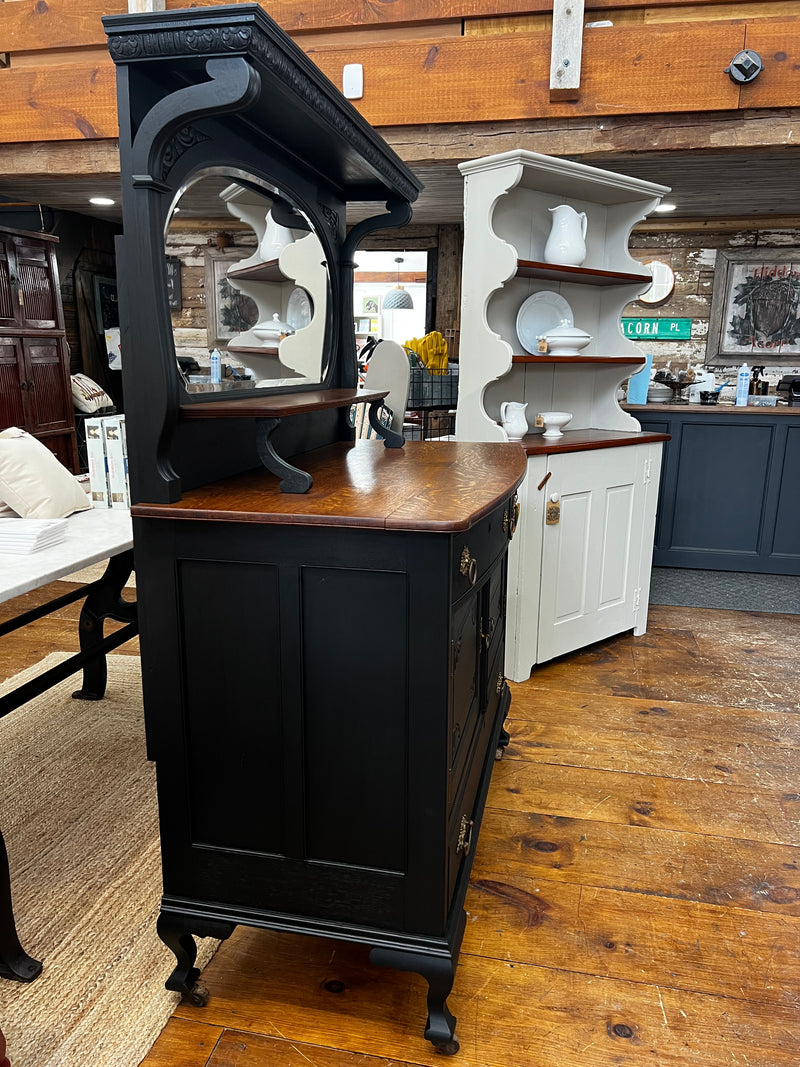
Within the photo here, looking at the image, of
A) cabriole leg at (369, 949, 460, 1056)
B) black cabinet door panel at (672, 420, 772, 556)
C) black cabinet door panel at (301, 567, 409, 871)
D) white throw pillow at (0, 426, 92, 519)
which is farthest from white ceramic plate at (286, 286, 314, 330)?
black cabinet door panel at (672, 420, 772, 556)

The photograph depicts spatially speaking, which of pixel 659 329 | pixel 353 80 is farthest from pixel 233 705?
pixel 659 329

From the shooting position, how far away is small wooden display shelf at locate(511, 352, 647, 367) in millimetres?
3004

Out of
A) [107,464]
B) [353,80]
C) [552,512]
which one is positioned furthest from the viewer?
[353,80]

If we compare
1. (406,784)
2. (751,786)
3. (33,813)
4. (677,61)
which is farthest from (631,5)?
(33,813)

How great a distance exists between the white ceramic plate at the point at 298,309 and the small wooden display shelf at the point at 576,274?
120 centimetres

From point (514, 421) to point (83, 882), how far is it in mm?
2211

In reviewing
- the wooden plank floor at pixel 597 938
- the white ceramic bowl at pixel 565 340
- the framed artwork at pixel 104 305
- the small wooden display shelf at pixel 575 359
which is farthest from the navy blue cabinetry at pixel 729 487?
the framed artwork at pixel 104 305

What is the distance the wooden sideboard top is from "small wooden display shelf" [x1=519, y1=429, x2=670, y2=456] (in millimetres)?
912

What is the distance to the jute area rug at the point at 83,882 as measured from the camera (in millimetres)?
1478

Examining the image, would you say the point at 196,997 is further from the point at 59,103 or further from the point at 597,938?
the point at 59,103

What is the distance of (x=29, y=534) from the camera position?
77.7 inches

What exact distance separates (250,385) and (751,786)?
6.49ft

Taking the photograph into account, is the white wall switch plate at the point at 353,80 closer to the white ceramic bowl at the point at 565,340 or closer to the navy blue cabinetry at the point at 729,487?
the white ceramic bowl at the point at 565,340

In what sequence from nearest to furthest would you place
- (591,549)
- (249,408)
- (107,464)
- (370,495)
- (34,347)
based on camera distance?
1. (249,408)
2. (370,495)
3. (107,464)
4. (591,549)
5. (34,347)
